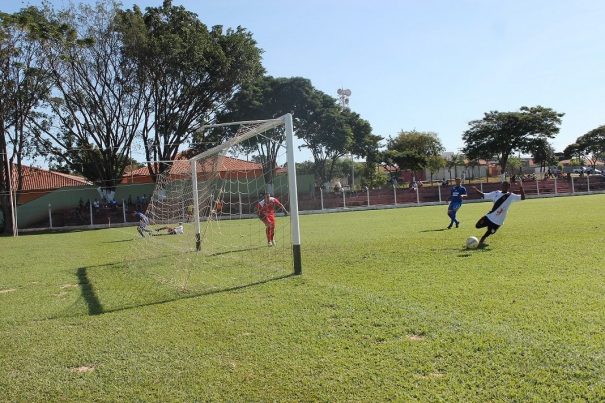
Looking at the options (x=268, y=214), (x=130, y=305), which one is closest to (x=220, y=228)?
(x=268, y=214)

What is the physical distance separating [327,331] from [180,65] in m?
30.0

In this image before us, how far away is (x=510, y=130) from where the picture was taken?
49594 mm

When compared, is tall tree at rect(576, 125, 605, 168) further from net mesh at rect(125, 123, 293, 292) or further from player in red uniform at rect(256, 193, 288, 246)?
player in red uniform at rect(256, 193, 288, 246)

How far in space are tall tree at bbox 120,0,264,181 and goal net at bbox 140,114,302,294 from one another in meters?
12.8

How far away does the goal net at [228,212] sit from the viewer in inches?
401

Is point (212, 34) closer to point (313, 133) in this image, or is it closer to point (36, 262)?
point (313, 133)

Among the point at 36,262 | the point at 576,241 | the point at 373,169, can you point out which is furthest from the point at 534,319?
the point at 373,169

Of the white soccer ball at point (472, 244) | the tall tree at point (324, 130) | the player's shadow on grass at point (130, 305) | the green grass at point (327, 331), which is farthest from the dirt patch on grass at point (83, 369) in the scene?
the tall tree at point (324, 130)

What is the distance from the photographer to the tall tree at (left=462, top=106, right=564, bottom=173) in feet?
161

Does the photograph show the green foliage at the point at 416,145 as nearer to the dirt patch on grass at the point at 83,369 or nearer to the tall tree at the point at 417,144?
the tall tree at the point at 417,144

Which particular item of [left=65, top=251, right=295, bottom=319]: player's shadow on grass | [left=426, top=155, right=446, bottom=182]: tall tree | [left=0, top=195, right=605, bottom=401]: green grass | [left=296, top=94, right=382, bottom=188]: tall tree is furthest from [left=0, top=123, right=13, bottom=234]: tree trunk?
[left=426, top=155, right=446, bottom=182]: tall tree

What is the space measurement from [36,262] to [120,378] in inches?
437

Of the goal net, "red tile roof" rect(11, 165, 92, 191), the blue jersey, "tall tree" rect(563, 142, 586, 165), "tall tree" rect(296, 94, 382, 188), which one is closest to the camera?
the goal net

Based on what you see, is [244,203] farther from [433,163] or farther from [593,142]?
[593,142]
